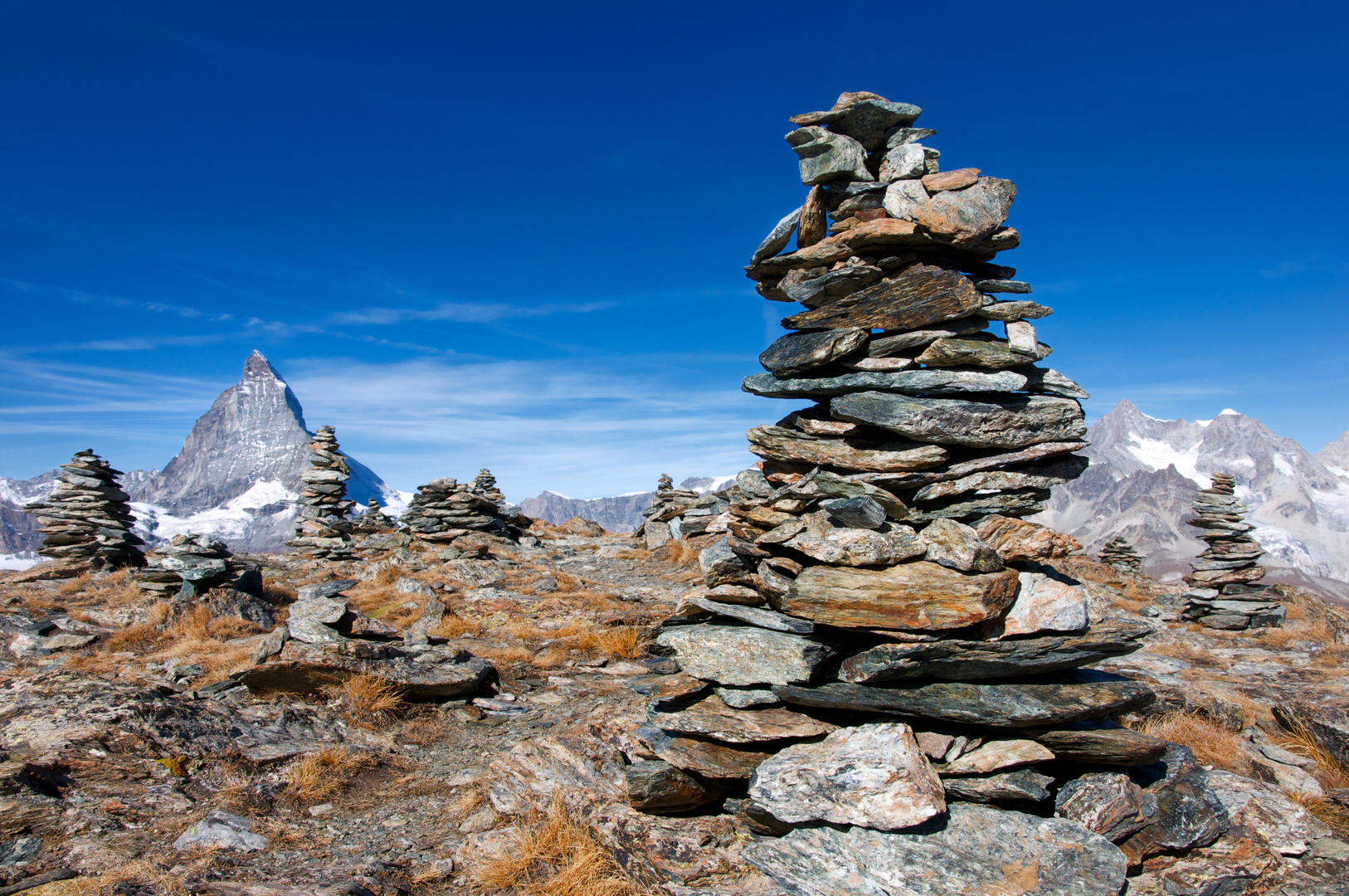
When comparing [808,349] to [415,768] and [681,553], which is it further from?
[681,553]

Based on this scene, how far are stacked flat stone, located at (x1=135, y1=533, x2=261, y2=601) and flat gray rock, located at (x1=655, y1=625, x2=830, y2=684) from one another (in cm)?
1571

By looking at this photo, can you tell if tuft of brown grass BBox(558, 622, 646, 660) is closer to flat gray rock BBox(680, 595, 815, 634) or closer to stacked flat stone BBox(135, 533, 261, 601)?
flat gray rock BBox(680, 595, 815, 634)

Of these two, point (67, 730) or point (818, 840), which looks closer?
point (818, 840)

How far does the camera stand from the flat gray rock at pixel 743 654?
7.21 m

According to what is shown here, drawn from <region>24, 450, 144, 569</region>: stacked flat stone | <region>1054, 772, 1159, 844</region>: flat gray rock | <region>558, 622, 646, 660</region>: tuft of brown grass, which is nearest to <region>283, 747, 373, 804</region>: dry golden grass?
<region>558, 622, 646, 660</region>: tuft of brown grass

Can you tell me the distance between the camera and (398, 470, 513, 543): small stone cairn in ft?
108

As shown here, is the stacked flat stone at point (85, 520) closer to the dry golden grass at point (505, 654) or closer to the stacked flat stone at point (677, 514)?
the dry golden grass at point (505, 654)

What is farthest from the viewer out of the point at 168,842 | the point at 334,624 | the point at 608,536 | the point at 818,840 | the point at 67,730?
the point at 608,536

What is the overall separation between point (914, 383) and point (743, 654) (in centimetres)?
386

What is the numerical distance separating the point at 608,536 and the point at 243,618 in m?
28.9

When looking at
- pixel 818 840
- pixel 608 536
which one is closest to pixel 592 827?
pixel 818 840

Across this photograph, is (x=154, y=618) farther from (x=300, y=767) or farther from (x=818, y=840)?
(x=818, y=840)

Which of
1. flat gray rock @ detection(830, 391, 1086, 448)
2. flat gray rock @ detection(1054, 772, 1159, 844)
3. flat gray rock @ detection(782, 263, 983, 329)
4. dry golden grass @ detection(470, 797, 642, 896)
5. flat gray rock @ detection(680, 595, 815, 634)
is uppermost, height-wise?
flat gray rock @ detection(782, 263, 983, 329)

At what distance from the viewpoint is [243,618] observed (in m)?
16.3
